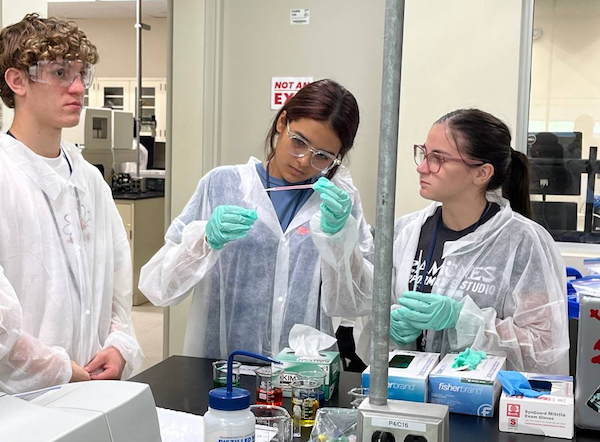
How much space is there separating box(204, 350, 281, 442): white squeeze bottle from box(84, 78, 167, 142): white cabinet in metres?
9.02

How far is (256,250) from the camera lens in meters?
1.87

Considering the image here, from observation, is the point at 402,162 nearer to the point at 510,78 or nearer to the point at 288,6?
the point at 510,78

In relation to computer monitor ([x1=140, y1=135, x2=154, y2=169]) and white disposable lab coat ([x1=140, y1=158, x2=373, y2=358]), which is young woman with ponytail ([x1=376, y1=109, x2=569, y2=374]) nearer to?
white disposable lab coat ([x1=140, y1=158, x2=373, y2=358])

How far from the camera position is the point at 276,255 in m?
1.87

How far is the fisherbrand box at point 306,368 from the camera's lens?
4.68ft

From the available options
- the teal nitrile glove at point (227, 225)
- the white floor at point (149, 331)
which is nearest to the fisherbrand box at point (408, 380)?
the teal nitrile glove at point (227, 225)

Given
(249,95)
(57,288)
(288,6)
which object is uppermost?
(288,6)

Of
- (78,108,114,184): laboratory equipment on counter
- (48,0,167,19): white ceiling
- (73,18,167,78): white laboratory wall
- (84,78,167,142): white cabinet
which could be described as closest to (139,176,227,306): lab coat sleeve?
(78,108,114,184): laboratory equipment on counter

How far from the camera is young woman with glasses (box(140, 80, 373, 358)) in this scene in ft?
5.86

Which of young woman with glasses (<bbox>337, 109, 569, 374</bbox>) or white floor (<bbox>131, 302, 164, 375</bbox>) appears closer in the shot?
young woman with glasses (<bbox>337, 109, 569, 374</bbox>)

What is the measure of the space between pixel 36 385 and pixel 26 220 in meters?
0.38

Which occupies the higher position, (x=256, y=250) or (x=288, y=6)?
(x=288, y=6)

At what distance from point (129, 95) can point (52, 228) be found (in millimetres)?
8836

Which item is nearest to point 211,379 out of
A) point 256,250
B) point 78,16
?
point 256,250
